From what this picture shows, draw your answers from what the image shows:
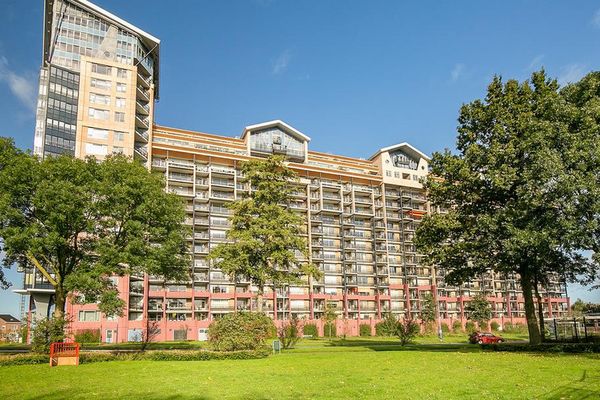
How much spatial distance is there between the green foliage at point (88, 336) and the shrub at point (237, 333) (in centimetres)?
4335

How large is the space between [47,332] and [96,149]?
55.3 m

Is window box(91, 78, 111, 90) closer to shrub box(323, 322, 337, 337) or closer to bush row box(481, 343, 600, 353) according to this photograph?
shrub box(323, 322, 337, 337)

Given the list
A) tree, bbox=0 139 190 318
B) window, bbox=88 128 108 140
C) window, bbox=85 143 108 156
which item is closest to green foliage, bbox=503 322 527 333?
tree, bbox=0 139 190 318

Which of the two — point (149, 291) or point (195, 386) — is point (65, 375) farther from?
point (149, 291)

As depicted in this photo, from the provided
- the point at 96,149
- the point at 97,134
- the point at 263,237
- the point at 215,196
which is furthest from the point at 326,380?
the point at 215,196

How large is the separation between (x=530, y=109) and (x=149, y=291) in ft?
220

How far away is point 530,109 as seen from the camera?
34.9 meters

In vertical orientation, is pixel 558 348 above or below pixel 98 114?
below

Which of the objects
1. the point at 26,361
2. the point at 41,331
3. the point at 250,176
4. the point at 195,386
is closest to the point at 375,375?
the point at 195,386

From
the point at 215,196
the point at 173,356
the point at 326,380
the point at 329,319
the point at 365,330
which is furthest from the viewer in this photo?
the point at 365,330

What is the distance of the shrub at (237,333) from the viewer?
33.4 metres

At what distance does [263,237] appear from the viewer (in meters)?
44.2

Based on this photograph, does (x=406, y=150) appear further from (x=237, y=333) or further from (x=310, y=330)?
(x=237, y=333)

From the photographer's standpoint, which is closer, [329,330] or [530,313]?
[530,313]
